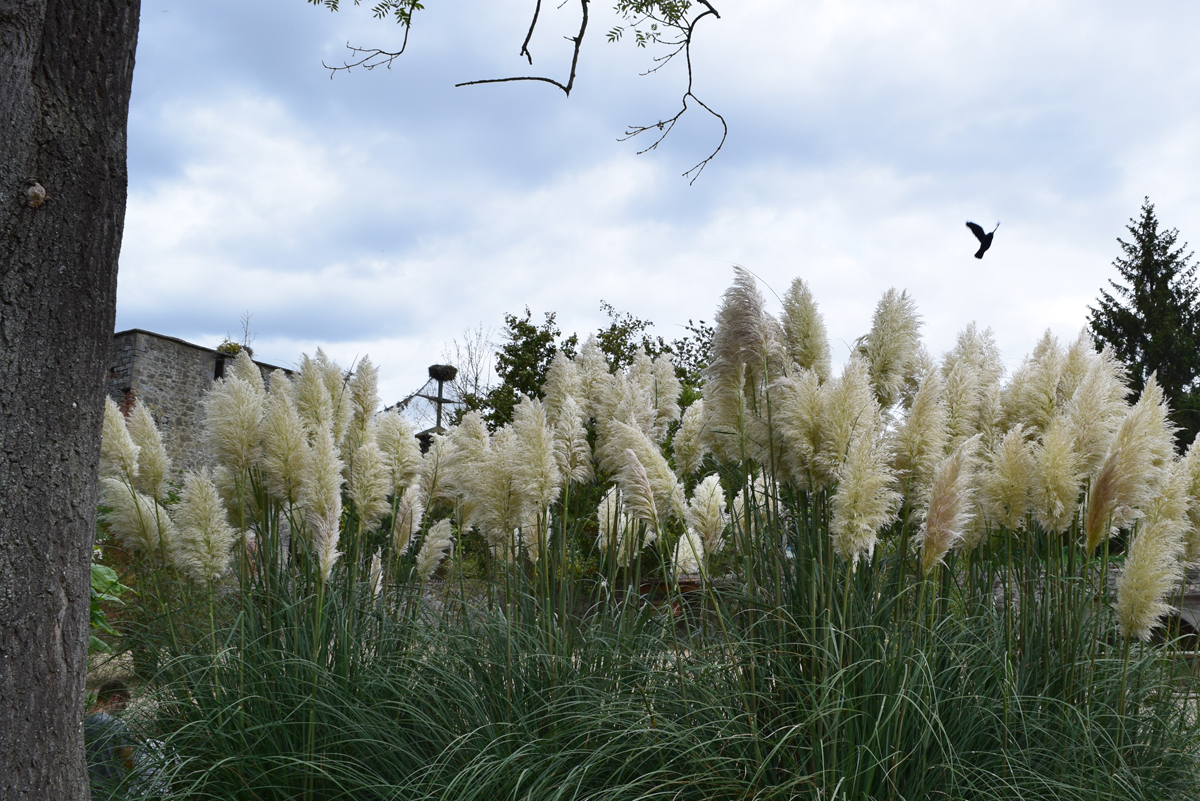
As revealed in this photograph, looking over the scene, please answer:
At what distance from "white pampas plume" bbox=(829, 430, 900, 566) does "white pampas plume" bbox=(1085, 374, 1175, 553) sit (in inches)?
31.6

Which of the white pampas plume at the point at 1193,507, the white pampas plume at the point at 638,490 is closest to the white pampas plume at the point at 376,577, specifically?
the white pampas plume at the point at 638,490

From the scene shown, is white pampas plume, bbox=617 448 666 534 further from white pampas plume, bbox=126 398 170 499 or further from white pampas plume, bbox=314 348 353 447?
white pampas plume, bbox=126 398 170 499

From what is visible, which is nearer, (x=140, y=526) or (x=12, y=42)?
(x=12, y=42)

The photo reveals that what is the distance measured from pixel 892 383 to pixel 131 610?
3.71m

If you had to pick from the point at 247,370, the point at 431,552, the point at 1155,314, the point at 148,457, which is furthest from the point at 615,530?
the point at 1155,314

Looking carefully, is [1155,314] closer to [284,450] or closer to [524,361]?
[524,361]

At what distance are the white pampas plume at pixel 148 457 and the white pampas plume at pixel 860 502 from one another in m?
2.82

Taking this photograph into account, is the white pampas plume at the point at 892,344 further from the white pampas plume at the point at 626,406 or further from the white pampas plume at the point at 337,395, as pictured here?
the white pampas plume at the point at 337,395

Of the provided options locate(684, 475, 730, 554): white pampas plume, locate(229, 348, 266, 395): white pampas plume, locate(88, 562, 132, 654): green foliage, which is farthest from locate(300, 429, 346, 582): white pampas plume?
locate(684, 475, 730, 554): white pampas plume

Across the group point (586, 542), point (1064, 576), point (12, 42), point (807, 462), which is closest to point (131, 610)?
point (12, 42)

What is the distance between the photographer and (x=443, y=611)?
369 centimetres

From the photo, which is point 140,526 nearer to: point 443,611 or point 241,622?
point 241,622

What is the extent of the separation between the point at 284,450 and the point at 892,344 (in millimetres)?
2411

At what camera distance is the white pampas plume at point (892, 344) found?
3266 millimetres
